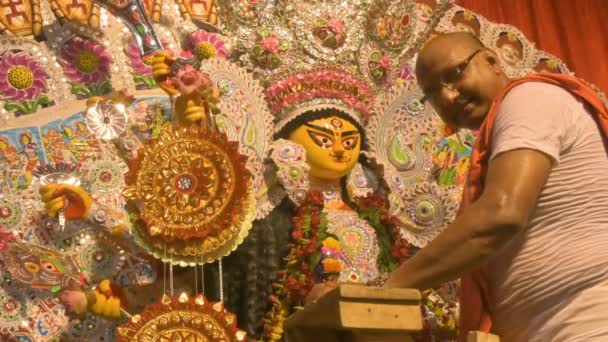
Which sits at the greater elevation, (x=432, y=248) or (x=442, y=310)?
(x=432, y=248)

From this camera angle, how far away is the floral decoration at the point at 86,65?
10.2 feet

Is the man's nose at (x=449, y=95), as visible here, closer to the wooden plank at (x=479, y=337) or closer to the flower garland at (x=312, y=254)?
the wooden plank at (x=479, y=337)

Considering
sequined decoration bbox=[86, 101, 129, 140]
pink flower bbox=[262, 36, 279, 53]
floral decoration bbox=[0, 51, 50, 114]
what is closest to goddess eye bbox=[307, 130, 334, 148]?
pink flower bbox=[262, 36, 279, 53]

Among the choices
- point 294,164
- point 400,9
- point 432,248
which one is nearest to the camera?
point 432,248

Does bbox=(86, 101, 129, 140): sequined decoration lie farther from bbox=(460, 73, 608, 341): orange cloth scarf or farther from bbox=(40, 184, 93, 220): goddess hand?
bbox=(460, 73, 608, 341): orange cloth scarf

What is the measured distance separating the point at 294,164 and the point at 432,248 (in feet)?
5.61

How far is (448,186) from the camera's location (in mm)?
3475

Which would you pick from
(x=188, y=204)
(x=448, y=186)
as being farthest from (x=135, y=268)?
(x=448, y=186)

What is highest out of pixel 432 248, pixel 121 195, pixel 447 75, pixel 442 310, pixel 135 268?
pixel 447 75

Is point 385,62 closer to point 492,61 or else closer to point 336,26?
point 336,26

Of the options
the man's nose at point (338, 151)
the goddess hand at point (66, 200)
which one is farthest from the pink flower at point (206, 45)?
the goddess hand at point (66, 200)

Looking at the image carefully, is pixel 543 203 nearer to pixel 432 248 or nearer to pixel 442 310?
pixel 432 248

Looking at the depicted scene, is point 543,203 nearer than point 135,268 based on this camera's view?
Yes

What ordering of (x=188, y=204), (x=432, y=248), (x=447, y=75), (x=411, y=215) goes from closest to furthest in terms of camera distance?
1. (x=432, y=248)
2. (x=447, y=75)
3. (x=188, y=204)
4. (x=411, y=215)
